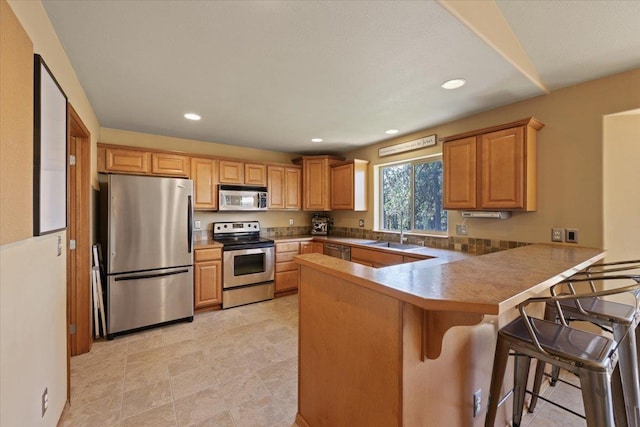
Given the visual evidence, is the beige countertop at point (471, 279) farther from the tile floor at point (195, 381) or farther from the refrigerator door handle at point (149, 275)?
the refrigerator door handle at point (149, 275)

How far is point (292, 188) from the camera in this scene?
4.55 metres

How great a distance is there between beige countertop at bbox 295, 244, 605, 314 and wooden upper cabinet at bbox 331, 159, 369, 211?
251 centimetres

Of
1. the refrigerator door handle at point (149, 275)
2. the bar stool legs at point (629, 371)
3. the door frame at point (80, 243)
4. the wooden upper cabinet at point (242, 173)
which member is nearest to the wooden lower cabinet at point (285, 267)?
the wooden upper cabinet at point (242, 173)

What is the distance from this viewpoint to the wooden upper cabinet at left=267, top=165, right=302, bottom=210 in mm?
4355

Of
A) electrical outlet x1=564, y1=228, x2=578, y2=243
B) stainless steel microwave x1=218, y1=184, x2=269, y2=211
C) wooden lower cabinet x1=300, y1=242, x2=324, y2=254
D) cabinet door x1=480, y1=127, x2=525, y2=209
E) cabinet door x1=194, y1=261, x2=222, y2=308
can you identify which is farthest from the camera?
wooden lower cabinet x1=300, y1=242, x2=324, y2=254

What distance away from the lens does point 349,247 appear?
3818 millimetres

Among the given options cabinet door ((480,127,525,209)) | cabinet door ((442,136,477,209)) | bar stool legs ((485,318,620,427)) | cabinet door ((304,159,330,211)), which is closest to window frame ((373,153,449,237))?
cabinet door ((442,136,477,209))

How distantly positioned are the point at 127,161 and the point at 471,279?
12.5ft

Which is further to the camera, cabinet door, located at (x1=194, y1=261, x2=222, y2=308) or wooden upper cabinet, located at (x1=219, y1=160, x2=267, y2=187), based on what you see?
wooden upper cabinet, located at (x1=219, y1=160, x2=267, y2=187)

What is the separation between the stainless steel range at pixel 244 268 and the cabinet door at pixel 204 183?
0.46 meters

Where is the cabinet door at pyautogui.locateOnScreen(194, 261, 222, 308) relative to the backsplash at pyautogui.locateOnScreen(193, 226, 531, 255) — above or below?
below

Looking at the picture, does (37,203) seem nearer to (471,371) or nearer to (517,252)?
(471,371)

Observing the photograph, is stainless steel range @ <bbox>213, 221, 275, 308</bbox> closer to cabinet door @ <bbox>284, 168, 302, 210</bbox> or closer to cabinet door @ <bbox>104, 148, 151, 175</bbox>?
cabinet door @ <bbox>284, 168, 302, 210</bbox>

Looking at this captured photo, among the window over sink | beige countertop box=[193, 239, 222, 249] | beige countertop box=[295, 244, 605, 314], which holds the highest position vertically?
the window over sink
